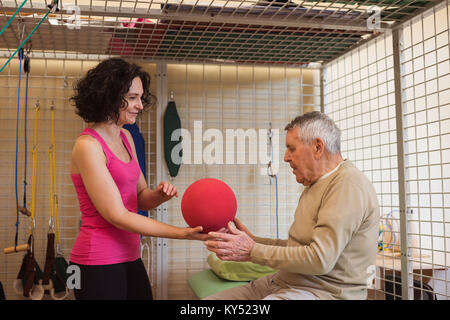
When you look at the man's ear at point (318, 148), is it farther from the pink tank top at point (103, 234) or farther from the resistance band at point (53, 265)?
the resistance band at point (53, 265)

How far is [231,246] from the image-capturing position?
5.24 feet

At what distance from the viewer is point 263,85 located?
11.4ft

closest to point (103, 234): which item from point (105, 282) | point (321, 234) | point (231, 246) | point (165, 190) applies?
point (105, 282)

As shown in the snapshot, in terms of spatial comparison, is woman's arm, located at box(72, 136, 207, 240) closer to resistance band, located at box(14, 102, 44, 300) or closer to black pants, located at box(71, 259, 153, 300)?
black pants, located at box(71, 259, 153, 300)

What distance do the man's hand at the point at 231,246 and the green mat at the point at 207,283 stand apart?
1.08 m

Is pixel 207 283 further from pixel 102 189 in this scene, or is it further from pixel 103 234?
pixel 102 189

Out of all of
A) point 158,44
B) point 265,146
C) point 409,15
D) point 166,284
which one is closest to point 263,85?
point 265,146

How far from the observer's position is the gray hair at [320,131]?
67.5 inches

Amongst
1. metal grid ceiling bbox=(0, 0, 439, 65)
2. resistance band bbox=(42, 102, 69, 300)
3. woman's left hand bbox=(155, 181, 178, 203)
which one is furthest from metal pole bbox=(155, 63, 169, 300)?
woman's left hand bbox=(155, 181, 178, 203)

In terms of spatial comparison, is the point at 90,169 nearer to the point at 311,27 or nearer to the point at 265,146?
the point at 311,27

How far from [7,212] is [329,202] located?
2436 millimetres

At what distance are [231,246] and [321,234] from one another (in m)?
0.33

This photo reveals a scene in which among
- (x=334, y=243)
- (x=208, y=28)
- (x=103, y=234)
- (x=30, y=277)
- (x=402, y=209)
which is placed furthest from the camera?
(x=30, y=277)

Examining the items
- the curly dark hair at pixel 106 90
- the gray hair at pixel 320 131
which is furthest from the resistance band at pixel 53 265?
the gray hair at pixel 320 131
